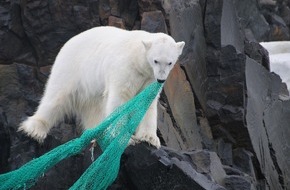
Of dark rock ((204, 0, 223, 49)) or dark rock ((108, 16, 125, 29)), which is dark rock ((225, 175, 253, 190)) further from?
dark rock ((204, 0, 223, 49))

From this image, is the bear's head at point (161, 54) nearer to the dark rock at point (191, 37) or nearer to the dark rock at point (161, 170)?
the dark rock at point (161, 170)

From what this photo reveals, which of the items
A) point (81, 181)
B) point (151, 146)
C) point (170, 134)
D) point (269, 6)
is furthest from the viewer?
point (269, 6)

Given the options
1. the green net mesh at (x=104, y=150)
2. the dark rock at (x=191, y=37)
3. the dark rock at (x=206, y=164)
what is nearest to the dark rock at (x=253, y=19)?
the dark rock at (x=191, y=37)

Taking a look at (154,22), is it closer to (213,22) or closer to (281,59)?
(213,22)

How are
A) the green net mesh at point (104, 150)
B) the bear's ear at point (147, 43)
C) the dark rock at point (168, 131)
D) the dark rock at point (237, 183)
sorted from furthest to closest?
the dark rock at point (168, 131) < the dark rock at point (237, 183) < the bear's ear at point (147, 43) < the green net mesh at point (104, 150)

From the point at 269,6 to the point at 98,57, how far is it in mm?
15028

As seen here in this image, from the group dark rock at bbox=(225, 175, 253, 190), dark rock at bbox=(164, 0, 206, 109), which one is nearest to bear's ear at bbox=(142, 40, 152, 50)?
dark rock at bbox=(225, 175, 253, 190)

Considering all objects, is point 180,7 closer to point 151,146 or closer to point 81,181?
point 151,146

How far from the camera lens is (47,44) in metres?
11.8

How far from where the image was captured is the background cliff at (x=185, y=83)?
36.2 feet

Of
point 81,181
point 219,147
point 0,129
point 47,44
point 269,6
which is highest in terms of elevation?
point 81,181

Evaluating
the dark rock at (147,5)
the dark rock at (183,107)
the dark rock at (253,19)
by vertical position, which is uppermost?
the dark rock at (147,5)

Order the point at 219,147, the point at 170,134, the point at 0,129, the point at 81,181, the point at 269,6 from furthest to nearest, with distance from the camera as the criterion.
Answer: the point at 269,6
the point at 219,147
the point at 0,129
the point at 170,134
the point at 81,181

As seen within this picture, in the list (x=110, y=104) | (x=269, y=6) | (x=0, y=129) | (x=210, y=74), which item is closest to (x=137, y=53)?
(x=110, y=104)
